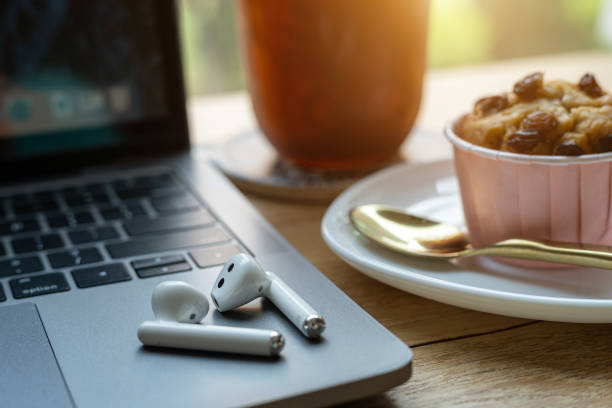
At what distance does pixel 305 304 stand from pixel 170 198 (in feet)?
0.95

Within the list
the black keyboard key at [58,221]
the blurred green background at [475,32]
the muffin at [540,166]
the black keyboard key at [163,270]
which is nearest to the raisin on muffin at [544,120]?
the muffin at [540,166]

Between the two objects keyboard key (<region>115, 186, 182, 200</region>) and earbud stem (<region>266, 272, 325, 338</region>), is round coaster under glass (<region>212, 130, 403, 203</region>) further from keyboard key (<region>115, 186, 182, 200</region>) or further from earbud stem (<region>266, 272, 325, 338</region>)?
earbud stem (<region>266, 272, 325, 338</region>)

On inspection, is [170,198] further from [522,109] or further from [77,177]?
[522,109]

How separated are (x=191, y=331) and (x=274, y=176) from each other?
1.22 ft

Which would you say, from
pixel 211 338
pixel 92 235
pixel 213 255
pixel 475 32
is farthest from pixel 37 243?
pixel 475 32

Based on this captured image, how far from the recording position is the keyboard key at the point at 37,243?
55cm

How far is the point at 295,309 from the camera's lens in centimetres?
40

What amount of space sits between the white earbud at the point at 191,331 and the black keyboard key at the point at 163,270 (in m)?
0.08

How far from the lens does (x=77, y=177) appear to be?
722 millimetres

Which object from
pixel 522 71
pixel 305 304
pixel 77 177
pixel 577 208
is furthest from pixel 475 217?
pixel 522 71

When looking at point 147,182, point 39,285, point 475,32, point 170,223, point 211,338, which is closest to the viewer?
point 211,338

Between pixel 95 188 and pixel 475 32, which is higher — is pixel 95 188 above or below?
above

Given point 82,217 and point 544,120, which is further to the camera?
point 82,217

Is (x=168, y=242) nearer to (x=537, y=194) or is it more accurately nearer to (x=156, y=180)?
(x=156, y=180)
